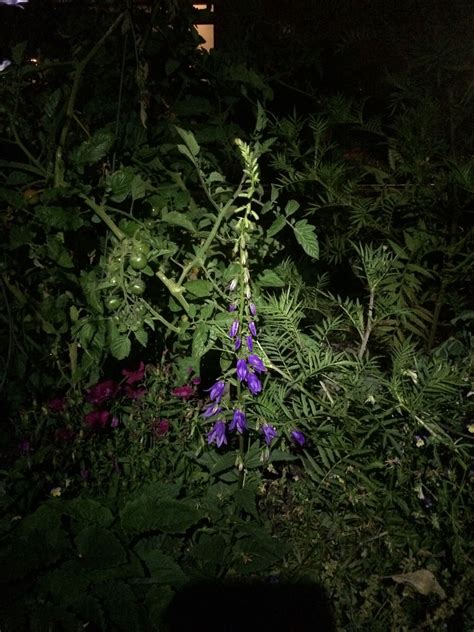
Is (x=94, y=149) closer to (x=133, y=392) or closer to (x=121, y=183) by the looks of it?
(x=121, y=183)

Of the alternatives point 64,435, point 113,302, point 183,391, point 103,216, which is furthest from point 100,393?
point 103,216

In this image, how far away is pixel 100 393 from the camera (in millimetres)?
2480

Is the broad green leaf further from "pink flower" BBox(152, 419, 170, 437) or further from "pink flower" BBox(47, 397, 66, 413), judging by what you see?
"pink flower" BBox(47, 397, 66, 413)

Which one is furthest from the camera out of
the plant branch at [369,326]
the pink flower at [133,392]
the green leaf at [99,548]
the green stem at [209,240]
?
the pink flower at [133,392]

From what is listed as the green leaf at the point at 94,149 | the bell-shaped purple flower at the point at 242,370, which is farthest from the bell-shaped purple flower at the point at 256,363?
the green leaf at the point at 94,149

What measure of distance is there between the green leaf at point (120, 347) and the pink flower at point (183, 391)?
37 centimetres

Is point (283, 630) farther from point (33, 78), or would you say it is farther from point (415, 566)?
point (33, 78)

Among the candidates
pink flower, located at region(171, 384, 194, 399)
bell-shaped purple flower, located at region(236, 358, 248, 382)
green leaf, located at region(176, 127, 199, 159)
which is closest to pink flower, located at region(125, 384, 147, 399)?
pink flower, located at region(171, 384, 194, 399)

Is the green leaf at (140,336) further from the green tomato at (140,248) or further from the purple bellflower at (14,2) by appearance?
the purple bellflower at (14,2)

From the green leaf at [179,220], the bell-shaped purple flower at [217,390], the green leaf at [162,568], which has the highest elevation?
the green leaf at [179,220]

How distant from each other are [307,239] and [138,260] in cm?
60

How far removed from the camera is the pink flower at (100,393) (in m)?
2.47

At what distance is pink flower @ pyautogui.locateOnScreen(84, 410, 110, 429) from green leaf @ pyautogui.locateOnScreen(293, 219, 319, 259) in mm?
1033

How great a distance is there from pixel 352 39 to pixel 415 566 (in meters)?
2.11
